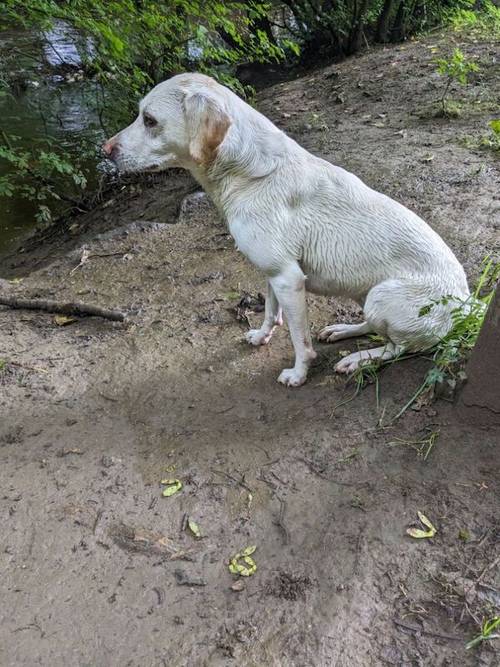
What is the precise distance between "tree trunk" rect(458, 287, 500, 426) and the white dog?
45 cm

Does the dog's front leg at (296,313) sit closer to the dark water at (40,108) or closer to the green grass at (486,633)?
the green grass at (486,633)

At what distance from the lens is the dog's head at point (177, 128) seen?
2.91 metres

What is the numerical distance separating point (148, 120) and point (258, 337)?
1.69m

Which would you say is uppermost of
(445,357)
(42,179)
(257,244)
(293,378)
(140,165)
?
(140,165)

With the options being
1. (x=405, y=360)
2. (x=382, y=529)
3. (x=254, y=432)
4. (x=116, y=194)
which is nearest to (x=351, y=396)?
(x=405, y=360)

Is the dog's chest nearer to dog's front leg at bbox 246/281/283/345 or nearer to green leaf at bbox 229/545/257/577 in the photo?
dog's front leg at bbox 246/281/283/345

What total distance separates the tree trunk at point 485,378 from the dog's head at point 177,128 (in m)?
1.84

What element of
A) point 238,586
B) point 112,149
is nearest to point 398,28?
point 112,149

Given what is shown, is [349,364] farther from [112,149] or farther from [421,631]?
[112,149]

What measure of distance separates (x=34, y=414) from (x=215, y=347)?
137 cm

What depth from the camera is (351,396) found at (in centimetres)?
307

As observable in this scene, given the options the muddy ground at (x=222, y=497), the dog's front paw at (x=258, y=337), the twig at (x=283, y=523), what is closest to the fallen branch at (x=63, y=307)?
the muddy ground at (x=222, y=497)

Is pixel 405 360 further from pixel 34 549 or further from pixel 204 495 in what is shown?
pixel 34 549

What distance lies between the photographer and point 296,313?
124 inches
